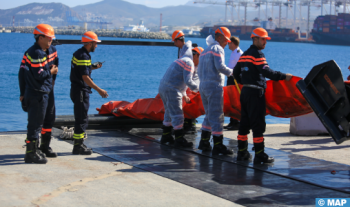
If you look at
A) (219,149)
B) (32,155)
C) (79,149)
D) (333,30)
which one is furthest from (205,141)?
(333,30)

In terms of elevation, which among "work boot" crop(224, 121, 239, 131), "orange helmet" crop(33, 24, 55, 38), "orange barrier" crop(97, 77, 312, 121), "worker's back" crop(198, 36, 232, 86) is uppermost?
"orange helmet" crop(33, 24, 55, 38)

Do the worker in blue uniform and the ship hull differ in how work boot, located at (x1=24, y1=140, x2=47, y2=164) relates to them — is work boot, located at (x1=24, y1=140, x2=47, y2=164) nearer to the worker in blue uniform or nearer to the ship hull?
the worker in blue uniform

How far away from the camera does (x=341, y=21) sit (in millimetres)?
127688

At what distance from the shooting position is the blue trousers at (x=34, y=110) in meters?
5.18

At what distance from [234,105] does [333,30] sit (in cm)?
13579

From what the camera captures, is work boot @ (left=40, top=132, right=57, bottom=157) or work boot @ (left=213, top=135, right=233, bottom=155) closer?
work boot @ (left=40, top=132, right=57, bottom=157)

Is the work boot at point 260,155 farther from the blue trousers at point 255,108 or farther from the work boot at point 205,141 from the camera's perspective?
the work boot at point 205,141

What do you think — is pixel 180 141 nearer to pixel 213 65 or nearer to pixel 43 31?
pixel 213 65

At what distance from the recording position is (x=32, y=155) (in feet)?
17.2

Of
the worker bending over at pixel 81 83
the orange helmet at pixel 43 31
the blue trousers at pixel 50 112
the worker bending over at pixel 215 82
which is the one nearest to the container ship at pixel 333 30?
the worker bending over at pixel 215 82

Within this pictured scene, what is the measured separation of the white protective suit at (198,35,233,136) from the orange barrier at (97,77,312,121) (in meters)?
0.68

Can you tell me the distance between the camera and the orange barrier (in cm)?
603

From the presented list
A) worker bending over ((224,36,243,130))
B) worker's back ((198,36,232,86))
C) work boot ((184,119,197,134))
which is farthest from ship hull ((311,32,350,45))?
worker's back ((198,36,232,86))

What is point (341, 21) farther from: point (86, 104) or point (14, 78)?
point (86, 104)
